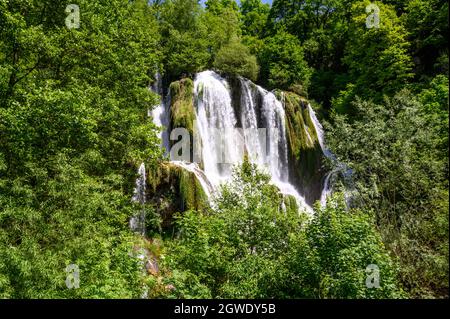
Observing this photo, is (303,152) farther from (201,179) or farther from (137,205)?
(137,205)

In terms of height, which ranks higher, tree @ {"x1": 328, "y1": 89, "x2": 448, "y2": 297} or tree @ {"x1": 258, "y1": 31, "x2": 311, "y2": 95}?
tree @ {"x1": 258, "y1": 31, "x2": 311, "y2": 95}

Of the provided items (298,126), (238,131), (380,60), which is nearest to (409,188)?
(238,131)

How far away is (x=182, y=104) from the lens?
20.0 m

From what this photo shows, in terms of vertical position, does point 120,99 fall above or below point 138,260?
above

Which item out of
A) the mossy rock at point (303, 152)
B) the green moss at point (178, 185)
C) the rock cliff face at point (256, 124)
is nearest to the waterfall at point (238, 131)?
the rock cliff face at point (256, 124)

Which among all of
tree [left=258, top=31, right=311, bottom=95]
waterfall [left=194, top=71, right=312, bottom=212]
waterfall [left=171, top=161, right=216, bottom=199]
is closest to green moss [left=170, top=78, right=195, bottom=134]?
waterfall [left=194, top=71, right=312, bottom=212]

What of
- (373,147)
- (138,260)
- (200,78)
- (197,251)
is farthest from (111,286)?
(200,78)

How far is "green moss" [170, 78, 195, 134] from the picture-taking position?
19.4m

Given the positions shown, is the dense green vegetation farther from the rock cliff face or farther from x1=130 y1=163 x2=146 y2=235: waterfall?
the rock cliff face

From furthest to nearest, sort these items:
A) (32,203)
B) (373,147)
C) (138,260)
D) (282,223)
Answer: (373,147) → (282,223) → (32,203) → (138,260)

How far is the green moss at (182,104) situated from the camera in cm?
1939

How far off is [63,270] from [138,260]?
181 centimetres

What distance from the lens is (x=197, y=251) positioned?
731 centimetres

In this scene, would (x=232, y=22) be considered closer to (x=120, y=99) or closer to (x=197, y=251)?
(x=120, y=99)
